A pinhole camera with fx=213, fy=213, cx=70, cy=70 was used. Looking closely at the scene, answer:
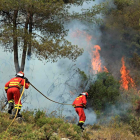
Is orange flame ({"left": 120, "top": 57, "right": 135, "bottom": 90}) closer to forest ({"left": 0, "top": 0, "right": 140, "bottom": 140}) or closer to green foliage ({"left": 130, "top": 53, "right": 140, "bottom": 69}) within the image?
forest ({"left": 0, "top": 0, "right": 140, "bottom": 140})

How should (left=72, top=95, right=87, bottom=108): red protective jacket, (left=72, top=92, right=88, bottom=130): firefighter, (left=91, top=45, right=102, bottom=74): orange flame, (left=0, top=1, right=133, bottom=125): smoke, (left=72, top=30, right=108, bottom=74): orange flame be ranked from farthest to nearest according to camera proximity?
1. (left=91, top=45, right=102, bottom=74): orange flame
2. (left=72, top=30, right=108, bottom=74): orange flame
3. (left=0, top=1, right=133, bottom=125): smoke
4. (left=72, top=95, right=87, bottom=108): red protective jacket
5. (left=72, top=92, right=88, bottom=130): firefighter

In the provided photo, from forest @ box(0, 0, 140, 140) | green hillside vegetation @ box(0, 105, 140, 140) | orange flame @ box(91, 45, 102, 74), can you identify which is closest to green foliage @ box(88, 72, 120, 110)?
forest @ box(0, 0, 140, 140)

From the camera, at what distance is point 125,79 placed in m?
19.4

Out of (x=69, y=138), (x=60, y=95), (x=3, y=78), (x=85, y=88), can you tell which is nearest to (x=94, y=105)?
(x=85, y=88)

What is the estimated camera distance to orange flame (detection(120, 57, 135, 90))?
1853cm

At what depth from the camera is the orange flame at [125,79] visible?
1853 cm

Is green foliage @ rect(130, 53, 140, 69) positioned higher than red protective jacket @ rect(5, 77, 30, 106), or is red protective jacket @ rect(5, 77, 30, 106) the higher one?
green foliage @ rect(130, 53, 140, 69)

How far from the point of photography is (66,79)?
1355cm

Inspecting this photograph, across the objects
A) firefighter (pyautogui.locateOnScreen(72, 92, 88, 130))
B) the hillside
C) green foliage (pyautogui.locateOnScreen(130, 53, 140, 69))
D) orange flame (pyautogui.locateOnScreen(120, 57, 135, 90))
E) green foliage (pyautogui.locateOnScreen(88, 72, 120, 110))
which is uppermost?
green foliage (pyautogui.locateOnScreen(130, 53, 140, 69))

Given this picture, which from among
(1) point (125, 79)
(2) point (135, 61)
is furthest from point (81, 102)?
(2) point (135, 61)

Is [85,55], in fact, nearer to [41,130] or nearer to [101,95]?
[101,95]

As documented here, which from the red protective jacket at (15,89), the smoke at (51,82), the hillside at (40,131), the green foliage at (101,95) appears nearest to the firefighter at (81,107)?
the hillside at (40,131)

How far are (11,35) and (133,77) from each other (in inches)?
556

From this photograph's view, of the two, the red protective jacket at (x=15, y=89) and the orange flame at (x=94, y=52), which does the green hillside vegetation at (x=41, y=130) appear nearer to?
the red protective jacket at (x=15, y=89)
